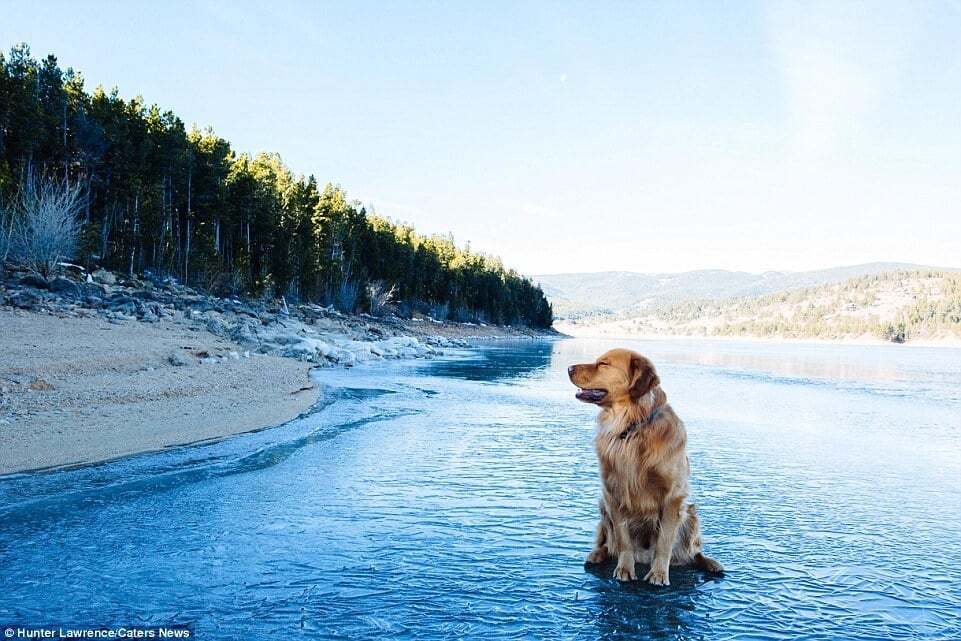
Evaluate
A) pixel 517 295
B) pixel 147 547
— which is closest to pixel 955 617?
pixel 147 547

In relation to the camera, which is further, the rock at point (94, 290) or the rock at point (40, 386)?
the rock at point (94, 290)

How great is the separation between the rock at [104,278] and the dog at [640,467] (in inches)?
1243

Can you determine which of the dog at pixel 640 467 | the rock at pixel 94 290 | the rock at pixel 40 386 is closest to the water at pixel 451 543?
the dog at pixel 640 467

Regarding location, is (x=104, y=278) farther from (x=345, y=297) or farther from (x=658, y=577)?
(x=345, y=297)

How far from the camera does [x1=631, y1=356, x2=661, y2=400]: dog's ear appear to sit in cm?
419

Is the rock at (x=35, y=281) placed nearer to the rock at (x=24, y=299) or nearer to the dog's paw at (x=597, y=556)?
the rock at (x=24, y=299)

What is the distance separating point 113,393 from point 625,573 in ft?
32.5

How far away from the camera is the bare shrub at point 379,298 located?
224 feet

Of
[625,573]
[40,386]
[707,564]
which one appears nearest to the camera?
[625,573]

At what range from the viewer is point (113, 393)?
1066 centimetres

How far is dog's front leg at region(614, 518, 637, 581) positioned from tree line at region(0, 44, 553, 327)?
36361mm

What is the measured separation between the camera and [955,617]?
12.5 feet

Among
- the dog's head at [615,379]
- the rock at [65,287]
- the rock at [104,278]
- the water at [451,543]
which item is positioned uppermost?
the rock at [104,278]
